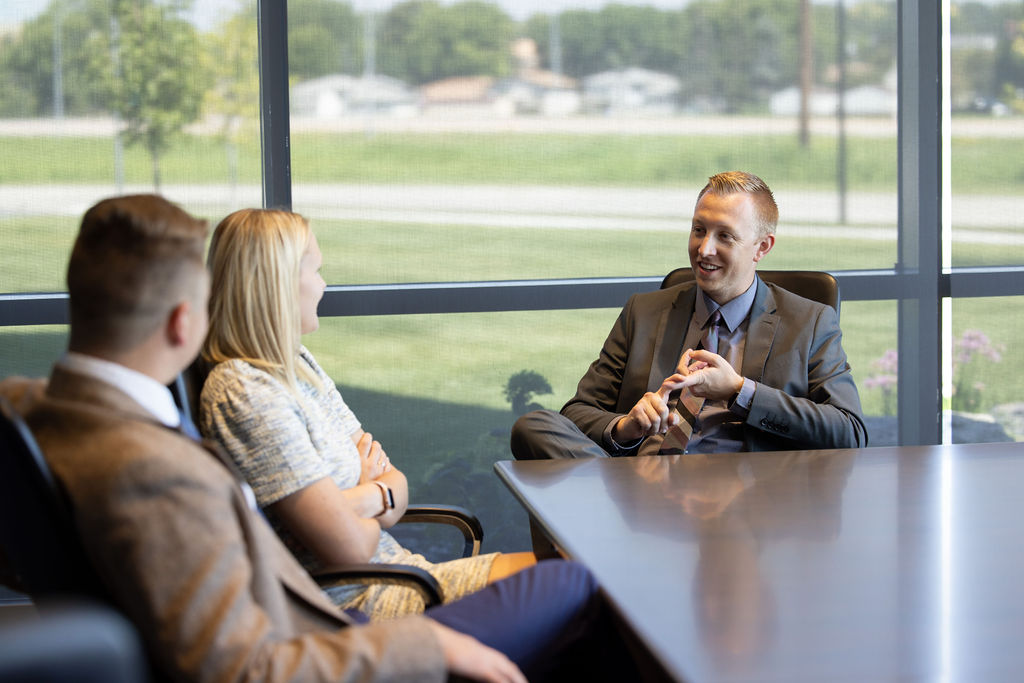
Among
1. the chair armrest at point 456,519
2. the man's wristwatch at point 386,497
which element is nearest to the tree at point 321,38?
the chair armrest at point 456,519

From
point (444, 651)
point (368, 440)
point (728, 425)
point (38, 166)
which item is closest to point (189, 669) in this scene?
point (444, 651)

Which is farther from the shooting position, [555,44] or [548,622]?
[555,44]

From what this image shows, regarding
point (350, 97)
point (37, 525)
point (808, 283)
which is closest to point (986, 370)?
point (808, 283)

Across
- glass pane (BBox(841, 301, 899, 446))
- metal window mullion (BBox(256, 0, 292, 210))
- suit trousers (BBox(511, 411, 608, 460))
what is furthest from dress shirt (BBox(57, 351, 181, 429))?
glass pane (BBox(841, 301, 899, 446))

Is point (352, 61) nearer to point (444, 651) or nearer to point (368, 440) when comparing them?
point (368, 440)

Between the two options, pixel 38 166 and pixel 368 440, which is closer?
pixel 368 440

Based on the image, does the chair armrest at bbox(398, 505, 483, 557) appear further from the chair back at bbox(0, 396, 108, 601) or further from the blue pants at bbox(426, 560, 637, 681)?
the chair back at bbox(0, 396, 108, 601)

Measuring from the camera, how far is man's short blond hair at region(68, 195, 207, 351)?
1.26 m

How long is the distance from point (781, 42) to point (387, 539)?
2880 millimetres

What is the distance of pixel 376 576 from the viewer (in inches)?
72.3

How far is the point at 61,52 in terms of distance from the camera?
3697 mm

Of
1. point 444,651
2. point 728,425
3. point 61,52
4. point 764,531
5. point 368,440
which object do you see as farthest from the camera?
point 61,52

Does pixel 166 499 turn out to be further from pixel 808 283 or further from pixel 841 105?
A: pixel 841 105

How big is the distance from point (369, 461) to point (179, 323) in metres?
1.04
